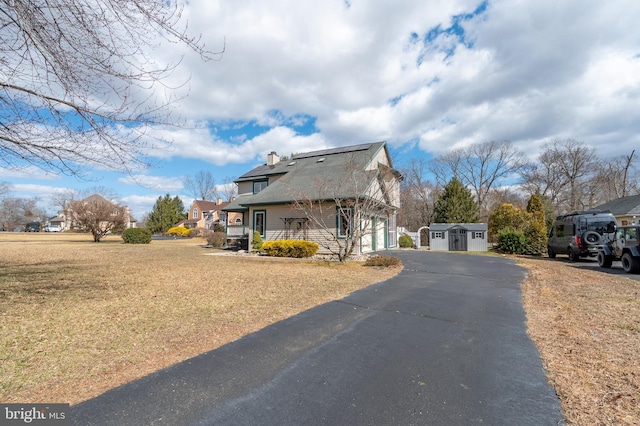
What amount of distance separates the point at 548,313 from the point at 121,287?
31.1ft

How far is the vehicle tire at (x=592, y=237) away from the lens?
14.2 metres

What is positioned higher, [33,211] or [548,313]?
[33,211]

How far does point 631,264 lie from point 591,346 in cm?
1042

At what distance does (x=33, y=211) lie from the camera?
76.5 m

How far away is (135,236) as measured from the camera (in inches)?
1049

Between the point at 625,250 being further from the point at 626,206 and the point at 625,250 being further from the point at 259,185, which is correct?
the point at 259,185

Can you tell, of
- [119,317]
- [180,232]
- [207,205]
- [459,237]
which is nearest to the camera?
[119,317]

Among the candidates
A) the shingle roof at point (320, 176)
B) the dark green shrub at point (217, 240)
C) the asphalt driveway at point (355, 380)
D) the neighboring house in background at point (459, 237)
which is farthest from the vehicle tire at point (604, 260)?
the dark green shrub at point (217, 240)

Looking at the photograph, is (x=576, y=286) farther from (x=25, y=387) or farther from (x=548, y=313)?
(x=25, y=387)

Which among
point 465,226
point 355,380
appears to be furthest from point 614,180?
point 355,380

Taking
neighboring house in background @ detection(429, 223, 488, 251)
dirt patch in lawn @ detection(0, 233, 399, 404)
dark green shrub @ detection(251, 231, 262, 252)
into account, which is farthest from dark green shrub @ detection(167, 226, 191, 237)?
dirt patch in lawn @ detection(0, 233, 399, 404)

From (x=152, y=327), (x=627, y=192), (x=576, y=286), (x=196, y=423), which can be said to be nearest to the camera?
(x=196, y=423)

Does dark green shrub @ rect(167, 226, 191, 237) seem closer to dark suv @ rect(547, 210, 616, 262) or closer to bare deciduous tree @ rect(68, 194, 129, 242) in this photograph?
bare deciduous tree @ rect(68, 194, 129, 242)

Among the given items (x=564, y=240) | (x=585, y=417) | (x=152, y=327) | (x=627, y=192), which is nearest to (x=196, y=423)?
(x=152, y=327)
